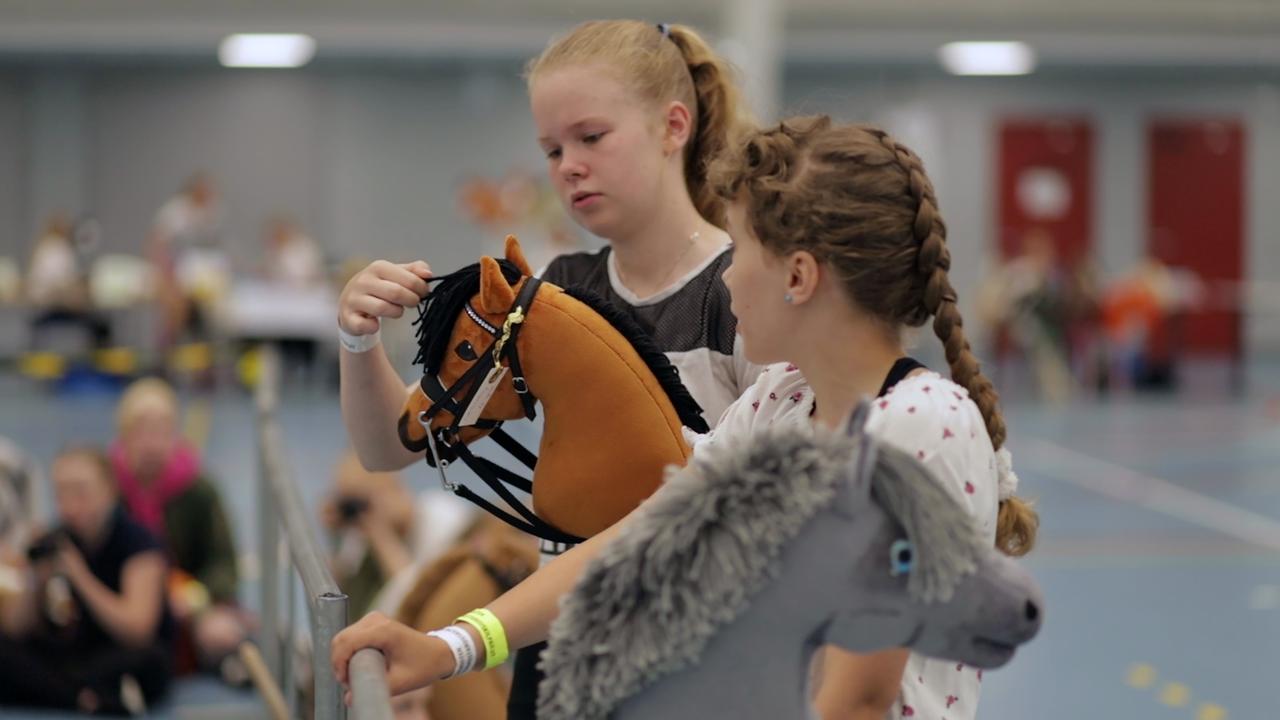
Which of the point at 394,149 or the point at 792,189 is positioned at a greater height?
the point at 394,149

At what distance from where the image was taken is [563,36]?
2381 mm

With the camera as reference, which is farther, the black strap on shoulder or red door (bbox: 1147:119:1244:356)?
red door (bbox: 1147:119:1244:356)

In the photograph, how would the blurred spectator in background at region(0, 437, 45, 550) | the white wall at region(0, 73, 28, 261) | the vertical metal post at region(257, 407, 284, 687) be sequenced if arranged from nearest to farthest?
the vertical metal post at region(257, 407, 284, 687)
the blurred spectator in background at region(0, 437, 45, 550)
the white wall at region(0, 73, 28, 261)

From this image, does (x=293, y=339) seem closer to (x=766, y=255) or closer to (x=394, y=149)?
(x=394, y=149)

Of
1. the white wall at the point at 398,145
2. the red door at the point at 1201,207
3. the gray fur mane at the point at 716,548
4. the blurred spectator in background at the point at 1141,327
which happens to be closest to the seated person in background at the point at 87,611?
the gray fur mane at the point at 716,548

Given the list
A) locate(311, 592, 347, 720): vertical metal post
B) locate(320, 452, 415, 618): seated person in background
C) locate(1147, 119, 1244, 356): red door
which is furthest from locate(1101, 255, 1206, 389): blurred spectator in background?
locate(311, 592, 347, 720): vertical metal post

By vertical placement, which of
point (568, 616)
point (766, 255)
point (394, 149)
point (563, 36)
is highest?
point (394, 149)

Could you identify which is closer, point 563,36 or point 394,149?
point 563,36

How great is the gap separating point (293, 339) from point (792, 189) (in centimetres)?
1527

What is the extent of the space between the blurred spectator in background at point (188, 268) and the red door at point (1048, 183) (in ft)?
36.2

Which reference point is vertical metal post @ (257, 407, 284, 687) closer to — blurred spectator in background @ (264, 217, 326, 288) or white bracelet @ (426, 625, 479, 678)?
white bracelet @ (426, 625, 479, 678)

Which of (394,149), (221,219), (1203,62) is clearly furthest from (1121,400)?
(221,219)

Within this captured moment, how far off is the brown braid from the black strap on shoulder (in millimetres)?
50

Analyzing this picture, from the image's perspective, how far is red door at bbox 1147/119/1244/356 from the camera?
73.4 ft
